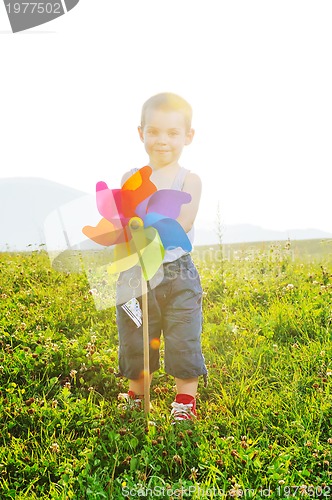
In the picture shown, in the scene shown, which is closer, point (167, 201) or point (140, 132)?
point (167, 201)

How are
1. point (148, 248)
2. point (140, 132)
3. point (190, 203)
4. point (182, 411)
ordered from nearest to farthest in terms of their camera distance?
point (148, 248), point (182, 411), point (190, 203), point (140, 132)

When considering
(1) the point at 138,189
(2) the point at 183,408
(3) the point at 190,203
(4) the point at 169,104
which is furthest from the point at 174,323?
(4) the point at 169,104

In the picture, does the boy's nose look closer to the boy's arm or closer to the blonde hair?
the blonde hair

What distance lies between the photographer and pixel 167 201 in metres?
3.25

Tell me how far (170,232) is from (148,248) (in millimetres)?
159

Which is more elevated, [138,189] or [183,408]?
[138,189]

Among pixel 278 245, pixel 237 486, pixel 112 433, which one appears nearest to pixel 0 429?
pixel 112 433

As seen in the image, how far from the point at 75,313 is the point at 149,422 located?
1.98 meters

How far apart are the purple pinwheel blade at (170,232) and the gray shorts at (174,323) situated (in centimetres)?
34

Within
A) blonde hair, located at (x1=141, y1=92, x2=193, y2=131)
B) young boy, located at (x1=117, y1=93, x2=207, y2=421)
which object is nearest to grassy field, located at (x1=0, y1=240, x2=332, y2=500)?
young boy, located at (x1=117, y1=93, x2=207, y2=421)

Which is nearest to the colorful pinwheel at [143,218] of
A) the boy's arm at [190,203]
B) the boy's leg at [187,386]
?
the boy's arm at [190,203]

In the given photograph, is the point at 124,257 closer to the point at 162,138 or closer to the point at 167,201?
the point at 167,201

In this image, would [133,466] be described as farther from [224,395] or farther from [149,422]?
[224,395]

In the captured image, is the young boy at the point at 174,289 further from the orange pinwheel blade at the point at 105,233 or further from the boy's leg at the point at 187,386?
the orange pinwheel blade at the point at 105,233
